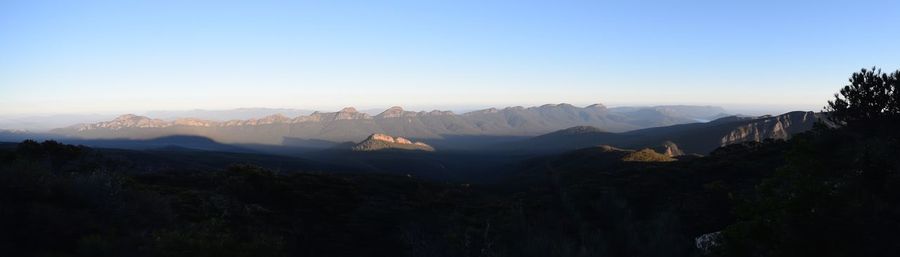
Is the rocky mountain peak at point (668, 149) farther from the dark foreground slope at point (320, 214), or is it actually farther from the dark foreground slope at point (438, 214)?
the dark foreground slope at point (438, 214)

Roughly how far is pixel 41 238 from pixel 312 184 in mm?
26247

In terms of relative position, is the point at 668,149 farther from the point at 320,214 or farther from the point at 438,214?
the point at 320,214

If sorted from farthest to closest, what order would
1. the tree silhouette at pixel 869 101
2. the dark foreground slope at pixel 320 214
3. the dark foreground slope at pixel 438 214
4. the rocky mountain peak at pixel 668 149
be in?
the rocky mountain peak at pixel 668 149
the tree silhouette at pixel 869 101
the dark foreground slope at pixel 320 214
the dark foreground slope at pixel 438 214

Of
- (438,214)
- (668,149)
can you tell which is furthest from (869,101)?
(668,149)

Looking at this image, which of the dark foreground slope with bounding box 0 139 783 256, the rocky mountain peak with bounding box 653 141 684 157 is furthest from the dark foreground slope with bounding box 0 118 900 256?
the rocky mountain peak with bounding box 653 141 684 157

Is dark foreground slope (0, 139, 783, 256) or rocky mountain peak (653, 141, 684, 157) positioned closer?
dark foreground slope (0, 139, 783, 256)

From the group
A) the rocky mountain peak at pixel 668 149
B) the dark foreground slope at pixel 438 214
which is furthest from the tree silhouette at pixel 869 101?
the rocky mountain peak at pixel 668 149

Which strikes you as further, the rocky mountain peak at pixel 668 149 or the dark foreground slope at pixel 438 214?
the rocky mountain peak at pixel 668 149

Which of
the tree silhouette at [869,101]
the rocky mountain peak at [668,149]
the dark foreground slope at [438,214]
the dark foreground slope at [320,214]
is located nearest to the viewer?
the dark foreground slope at [438,214]

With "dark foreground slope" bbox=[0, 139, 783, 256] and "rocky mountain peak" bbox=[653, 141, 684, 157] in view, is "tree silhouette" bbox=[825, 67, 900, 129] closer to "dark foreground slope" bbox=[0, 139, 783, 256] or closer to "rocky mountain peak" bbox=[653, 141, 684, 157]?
"dark foreground slope" bbox=[0, 139, 783, 256]

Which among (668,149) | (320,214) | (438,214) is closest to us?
(320,214)

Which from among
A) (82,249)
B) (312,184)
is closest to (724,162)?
(312,184)

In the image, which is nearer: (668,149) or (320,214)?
(320,214)

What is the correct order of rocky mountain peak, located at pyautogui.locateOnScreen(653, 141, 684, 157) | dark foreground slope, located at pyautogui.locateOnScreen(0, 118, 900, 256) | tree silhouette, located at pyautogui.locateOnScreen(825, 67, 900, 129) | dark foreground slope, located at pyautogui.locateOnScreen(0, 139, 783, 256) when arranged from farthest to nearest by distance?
rocky mountain peak, located at pyautogui.locateOnScreen(653, 141, 684, 157) < tree silhouette, located at pyautogui.locateOnScreen(825, 67, 900, 129) < dark foreground slope, located at pyautogui.locateOnScreen(0, 139, 783, 256) < dark foreground slope, located at pyautogui.locateOnScreen(0, 118, 900, 256)
